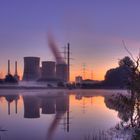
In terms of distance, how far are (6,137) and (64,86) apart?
7224cm

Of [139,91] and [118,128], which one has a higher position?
[139,91]

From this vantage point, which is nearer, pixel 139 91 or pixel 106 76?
pixel 139 91

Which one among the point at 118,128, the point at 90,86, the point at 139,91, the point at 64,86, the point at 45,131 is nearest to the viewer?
the point at 139,91

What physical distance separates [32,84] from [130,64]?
76296mm

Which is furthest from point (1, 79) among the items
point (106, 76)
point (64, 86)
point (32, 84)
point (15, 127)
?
point (15, 127)

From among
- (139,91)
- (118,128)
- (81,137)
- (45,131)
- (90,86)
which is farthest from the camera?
(90,86)

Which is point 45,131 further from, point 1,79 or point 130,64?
point 1,79

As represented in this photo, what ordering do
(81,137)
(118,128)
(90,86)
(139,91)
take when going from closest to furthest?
(139,91), (81,137), (118,128), (90,86)

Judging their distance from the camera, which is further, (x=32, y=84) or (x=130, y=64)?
(x=32, y=84)

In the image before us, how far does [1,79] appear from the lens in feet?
293

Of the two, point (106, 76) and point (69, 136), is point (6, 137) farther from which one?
point (106, 76)

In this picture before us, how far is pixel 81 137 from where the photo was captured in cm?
1365

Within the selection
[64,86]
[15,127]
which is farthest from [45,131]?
[64,86]

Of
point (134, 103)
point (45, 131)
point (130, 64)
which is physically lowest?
point (45, 131)
